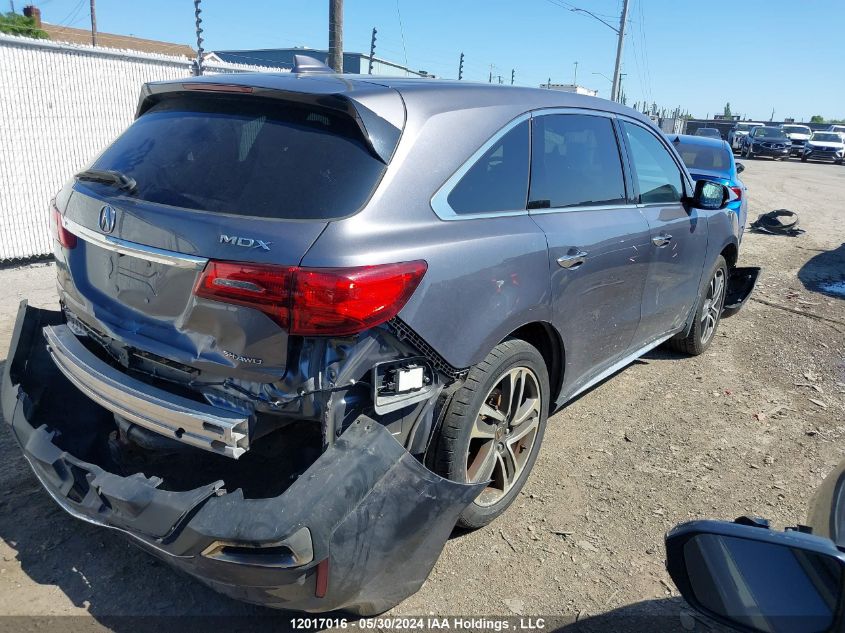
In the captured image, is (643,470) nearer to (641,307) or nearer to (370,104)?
(641,307)

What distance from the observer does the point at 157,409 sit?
2293 mm

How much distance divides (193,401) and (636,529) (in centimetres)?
218

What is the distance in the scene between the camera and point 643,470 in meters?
3.75

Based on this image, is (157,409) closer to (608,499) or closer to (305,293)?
(305,293)

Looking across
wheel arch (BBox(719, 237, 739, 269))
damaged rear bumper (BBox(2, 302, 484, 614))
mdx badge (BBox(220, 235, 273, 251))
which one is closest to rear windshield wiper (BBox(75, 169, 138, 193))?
mdx badge (BBox(220, 235, 273, 251))

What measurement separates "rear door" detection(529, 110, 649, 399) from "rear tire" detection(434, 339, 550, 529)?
0.32 metres

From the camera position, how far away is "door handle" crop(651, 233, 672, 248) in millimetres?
4035

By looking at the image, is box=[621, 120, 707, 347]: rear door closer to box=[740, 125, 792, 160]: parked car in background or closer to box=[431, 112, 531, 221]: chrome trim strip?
box=[431, 112, 531, 221]: chrome trim strip

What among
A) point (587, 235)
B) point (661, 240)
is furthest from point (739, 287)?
point (587, 235)

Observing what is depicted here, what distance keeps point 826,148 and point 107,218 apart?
132 ft

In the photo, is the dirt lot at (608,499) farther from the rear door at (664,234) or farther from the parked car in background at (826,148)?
the parked car in background at (826,148)

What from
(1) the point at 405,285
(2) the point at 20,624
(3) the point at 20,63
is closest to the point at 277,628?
→ (2) the point at 20,624

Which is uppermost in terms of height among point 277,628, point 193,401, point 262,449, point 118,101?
point 118,101

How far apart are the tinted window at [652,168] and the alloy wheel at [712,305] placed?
1.20 m
